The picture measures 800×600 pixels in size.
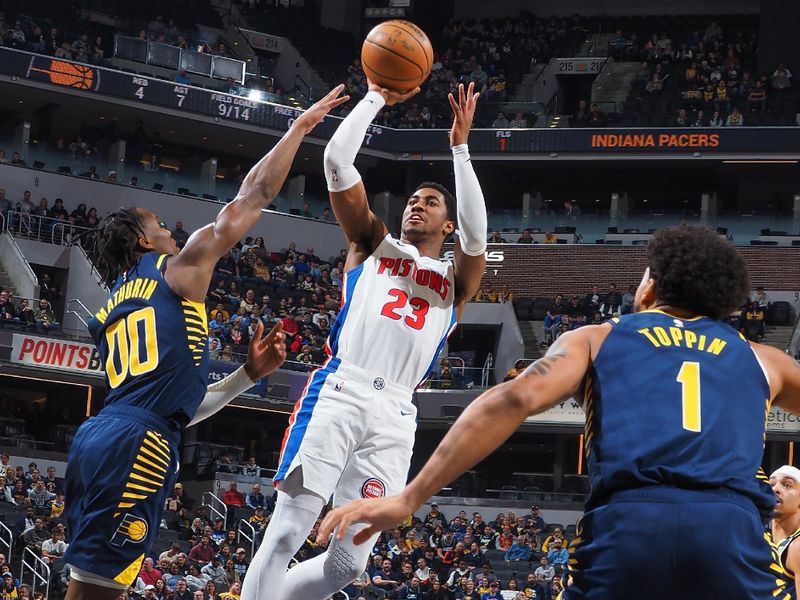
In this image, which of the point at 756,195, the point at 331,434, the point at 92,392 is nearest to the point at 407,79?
the point at 331,434

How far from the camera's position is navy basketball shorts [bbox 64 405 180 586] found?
17.4 ft

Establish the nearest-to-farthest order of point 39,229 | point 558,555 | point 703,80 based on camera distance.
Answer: point 558,555
point 39,229
point 703,80

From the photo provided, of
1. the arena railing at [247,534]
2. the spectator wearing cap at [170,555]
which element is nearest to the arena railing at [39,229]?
the arena railing at [247,534]

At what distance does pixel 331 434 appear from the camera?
586cm

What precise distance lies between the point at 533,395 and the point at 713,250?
30.6 inches

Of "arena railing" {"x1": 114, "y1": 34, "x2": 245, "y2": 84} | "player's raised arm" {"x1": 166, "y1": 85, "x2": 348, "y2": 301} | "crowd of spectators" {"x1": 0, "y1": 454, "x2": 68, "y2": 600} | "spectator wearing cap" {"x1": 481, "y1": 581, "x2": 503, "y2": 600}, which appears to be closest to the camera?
"player's raised arm" {"x1": 166, "y1": 85, "x2": 348, "y2": 301}

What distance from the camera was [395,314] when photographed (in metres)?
6.21

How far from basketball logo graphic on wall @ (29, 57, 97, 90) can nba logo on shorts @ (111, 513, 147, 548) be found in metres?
30.8

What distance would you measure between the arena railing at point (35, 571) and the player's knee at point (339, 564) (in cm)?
1301

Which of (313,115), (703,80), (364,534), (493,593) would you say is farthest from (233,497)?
(364,534)

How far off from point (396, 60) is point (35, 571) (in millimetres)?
13524

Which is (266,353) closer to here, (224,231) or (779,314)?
(224,231)

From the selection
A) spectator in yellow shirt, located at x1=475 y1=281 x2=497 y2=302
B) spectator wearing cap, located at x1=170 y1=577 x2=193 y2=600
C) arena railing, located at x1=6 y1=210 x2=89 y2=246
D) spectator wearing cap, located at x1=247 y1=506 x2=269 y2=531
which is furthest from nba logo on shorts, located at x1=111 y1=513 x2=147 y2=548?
spectator in yellow shirt, located at x1=475 y1=281 x2=497 y2=302

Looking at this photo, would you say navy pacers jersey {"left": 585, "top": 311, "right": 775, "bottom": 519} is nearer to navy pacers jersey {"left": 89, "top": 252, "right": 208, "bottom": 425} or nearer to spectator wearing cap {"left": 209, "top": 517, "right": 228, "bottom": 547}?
navy pacers jersey {"left": 89, "top": 252, "right": 208, "bottom": 425}
